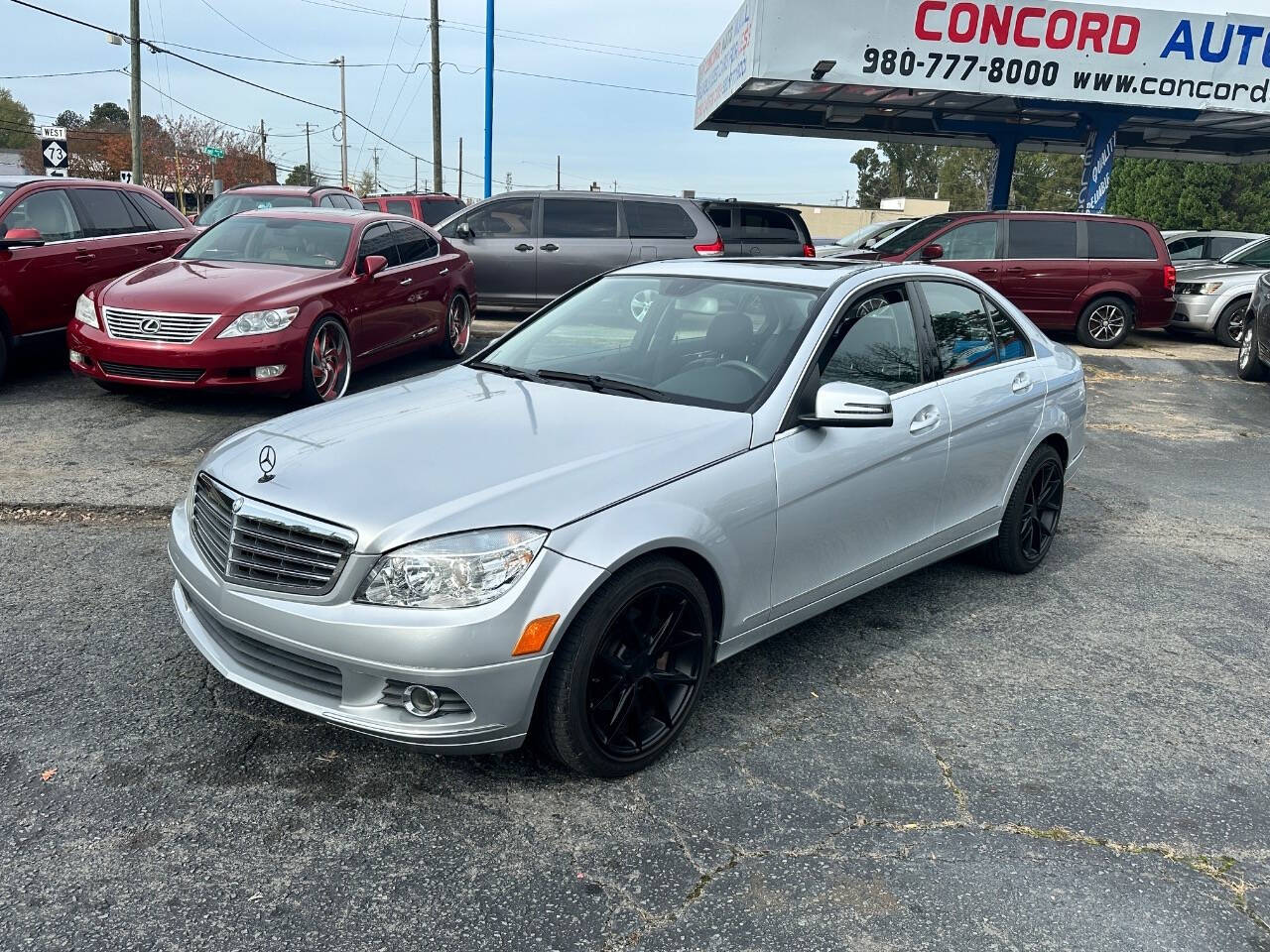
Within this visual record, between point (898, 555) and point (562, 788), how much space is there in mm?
1816

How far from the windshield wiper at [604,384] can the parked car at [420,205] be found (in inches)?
581

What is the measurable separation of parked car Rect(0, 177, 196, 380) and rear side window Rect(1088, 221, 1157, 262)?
1132 centimetres

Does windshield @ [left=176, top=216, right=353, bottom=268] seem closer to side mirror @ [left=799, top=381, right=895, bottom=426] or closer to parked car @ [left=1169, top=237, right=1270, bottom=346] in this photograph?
side mirror @ [left=799, top=381, right=895, bottom=426]

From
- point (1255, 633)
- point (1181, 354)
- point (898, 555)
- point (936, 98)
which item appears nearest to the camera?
point (898, 555)

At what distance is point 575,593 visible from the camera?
2.82m

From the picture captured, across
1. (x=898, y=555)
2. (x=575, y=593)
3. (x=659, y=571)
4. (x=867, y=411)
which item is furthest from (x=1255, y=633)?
(x=575, y=593)

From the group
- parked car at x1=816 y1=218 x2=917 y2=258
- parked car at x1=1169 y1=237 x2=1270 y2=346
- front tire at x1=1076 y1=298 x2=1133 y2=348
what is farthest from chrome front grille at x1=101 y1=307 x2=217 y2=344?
parked car at x1=1169 y1=237 x2=1270 y2=346

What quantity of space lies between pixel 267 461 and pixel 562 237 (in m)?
10.4

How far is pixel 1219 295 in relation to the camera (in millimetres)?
14836

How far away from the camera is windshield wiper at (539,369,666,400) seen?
3775 mm

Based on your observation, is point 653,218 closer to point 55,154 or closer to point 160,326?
point 160,326

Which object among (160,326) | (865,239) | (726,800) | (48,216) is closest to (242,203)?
(48,216)

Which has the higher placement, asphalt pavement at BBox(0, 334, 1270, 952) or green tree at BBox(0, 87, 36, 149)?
green tree at BBox(0, 87, 36, 149)

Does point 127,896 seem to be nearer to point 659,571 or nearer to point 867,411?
point 659,571
